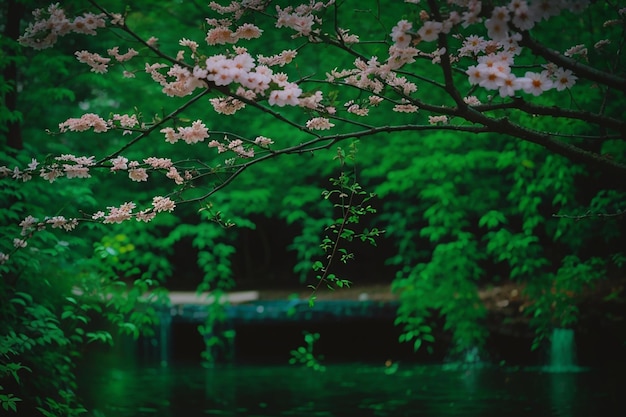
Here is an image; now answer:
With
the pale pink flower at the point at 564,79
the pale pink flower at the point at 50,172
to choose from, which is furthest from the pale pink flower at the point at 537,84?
the pale pink flower at the point at 50,172

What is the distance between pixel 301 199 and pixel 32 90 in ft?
11.7

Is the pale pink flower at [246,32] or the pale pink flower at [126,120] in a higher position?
the pale pink flower at [246,32]

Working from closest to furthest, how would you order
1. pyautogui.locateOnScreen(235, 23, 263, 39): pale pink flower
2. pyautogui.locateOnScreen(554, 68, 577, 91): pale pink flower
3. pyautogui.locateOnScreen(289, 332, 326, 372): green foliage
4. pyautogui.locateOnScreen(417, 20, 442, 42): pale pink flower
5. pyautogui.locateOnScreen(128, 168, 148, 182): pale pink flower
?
pyautogui.locateOnScreen(417, 20, 442, 42): pale pink flower → pyautogui.locateOnScreen(554, 68, 577, 91): pale pink flower → pyautogui.locateOnScreen(235, 23, 263, 39): pale pink flower → pyautogui.locateOnScreen(128, 168, 148, 182): pale pink flower → pyautogui.locateOnScreen(289, 332, 326, 372): green foliage

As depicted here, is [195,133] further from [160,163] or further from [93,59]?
[93,59]

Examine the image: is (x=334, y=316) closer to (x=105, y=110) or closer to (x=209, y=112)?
(x=209, y=112)

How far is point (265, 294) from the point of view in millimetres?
12328

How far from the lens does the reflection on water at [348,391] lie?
19.6 ft

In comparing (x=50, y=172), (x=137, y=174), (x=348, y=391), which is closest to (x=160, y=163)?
(x=137, y=174)

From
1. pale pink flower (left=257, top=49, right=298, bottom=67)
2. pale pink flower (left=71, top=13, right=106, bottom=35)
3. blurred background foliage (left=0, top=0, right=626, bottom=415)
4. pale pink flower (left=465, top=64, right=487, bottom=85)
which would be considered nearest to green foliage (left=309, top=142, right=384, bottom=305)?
pale pink flower (left=257, top=49, right=298, bottom=67)

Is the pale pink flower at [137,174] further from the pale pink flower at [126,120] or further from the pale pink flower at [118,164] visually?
the pale pink flower at [126,120]

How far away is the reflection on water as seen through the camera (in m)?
5.99

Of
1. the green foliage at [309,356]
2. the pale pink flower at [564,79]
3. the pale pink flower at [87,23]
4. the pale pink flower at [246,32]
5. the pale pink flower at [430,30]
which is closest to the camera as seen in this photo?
the pale pink flower at [430,30]

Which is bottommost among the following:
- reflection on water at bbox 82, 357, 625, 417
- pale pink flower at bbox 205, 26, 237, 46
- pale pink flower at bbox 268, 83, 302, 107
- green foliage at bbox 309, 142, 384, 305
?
reflection on water at bbox 82, 357, 625, 417

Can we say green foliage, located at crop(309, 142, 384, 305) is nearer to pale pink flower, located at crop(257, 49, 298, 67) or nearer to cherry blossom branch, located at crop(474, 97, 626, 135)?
pale pink flower, located at crop(257, 49, 298, 67)
